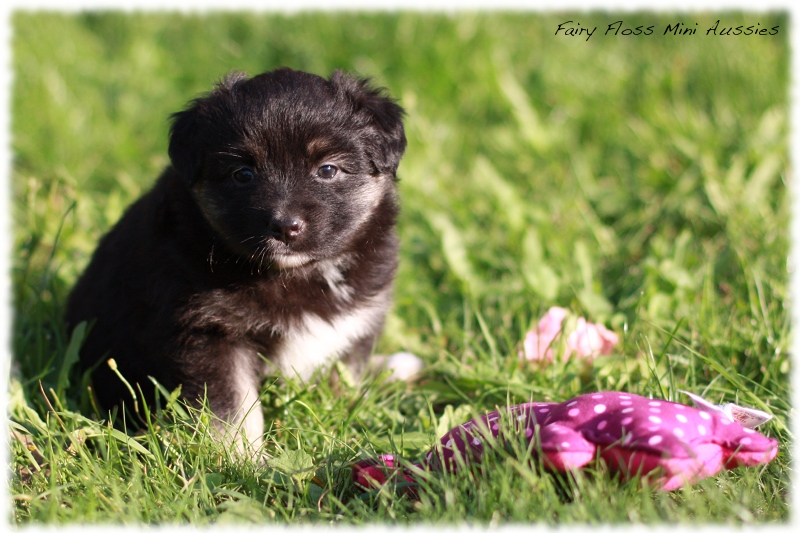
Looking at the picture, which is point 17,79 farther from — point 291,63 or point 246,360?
point 246,360

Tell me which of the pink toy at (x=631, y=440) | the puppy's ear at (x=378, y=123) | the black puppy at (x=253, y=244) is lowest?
the pink toy at (x=631, y=440)

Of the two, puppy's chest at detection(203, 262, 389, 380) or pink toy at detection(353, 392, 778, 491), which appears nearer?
pink toy at detection(353, 392, 778, 491)

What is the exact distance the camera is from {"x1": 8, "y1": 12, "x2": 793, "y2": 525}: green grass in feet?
7.87

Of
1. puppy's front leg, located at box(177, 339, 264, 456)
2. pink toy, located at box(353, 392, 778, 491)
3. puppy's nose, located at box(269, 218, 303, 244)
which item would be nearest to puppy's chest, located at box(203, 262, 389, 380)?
puppy's front leg, located at box(177, 339, 264, 456)

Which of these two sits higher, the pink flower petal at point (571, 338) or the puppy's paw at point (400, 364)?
the pink flower petal at point (571, 338)

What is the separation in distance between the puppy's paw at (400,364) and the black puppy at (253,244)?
36 cm

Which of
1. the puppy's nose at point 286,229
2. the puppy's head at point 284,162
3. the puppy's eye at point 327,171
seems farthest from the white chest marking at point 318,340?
the puppy's eye at point 327,171

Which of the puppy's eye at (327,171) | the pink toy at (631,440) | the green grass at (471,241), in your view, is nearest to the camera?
the pink toy at (631,440)

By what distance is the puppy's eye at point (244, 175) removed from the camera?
2816 mm

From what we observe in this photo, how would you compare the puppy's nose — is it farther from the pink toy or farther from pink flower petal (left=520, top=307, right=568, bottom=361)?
pink flower petal (left=520, top=307, right=568, bottom=361)

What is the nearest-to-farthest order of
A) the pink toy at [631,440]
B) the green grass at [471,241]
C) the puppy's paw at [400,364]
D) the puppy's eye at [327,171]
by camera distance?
1. the pink toy at [631,440]
2. the green grass at [471,241]
3. the puppy's eye at [327,171]
4. the puppy's paw at [400,364]

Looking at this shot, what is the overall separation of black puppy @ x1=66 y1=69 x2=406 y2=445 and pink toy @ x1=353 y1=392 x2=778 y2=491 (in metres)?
0.73

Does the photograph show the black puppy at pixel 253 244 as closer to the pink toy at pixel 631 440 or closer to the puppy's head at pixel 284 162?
the puppy's head at pixel 284 162

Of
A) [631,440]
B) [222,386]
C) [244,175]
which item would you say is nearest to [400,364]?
[222,386]
